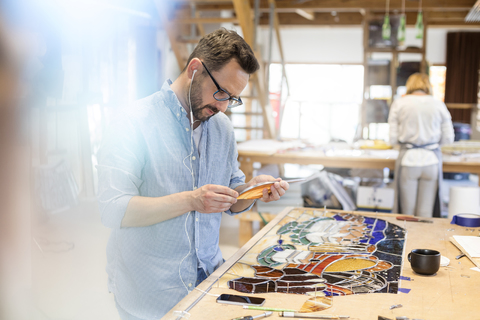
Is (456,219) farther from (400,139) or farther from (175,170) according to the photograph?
(400,139)

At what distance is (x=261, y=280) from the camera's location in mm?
1471

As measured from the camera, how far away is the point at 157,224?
→ 1.56 meters

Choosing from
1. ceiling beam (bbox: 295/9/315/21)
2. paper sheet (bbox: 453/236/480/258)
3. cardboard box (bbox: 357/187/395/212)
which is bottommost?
cardboard box (bbox: 357/187/395/212)

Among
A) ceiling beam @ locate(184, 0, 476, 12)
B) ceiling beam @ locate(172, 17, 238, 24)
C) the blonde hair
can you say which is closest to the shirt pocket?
the blonde hair

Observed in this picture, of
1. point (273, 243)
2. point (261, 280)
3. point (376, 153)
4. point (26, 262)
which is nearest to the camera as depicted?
point (261, 280)

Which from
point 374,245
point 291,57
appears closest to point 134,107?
point 374,245

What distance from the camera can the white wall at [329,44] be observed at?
10367 mm

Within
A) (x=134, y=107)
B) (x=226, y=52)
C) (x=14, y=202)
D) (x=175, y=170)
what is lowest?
(x=14, y=202)

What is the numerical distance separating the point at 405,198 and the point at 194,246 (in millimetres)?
2975

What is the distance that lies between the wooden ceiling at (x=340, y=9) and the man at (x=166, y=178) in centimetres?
421

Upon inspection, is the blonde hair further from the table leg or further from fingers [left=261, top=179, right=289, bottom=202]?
fingers [left=261, top=179, right=289, bottom=202]

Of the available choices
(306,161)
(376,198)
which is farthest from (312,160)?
(376,198)

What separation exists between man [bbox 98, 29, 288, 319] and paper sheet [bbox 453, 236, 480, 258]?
0.77 m

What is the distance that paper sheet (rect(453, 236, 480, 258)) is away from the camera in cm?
173
